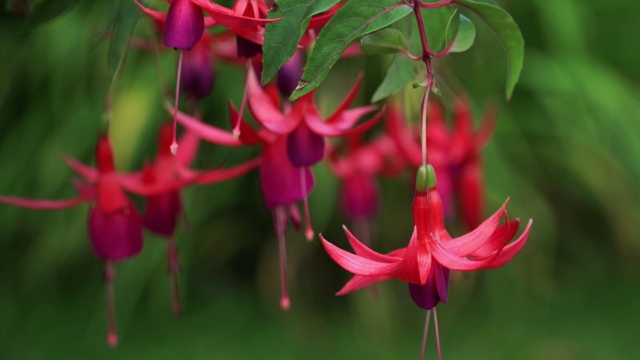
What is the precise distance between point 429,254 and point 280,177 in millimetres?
134

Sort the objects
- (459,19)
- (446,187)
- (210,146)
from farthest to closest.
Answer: (210,146) → (446,187) → (459,19)

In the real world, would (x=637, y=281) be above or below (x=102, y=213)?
below

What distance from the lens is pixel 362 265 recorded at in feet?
1.31

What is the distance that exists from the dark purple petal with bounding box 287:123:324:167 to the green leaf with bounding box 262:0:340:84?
14cm

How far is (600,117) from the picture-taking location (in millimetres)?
1854

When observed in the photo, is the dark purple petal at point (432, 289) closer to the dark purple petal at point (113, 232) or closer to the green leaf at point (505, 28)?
the green leaf at point (505, 28)

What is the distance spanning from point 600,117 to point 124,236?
1.46 m

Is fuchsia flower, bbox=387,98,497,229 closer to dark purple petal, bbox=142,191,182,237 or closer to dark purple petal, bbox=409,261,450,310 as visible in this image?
dark purple petal, bbox=142,191,182,237

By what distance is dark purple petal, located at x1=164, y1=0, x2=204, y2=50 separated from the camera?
1.36 feet

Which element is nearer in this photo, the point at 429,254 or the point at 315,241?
the point at 429,254

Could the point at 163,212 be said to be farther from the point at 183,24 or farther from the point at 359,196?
the point at 359,196

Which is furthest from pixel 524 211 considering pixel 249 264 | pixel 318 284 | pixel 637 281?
pixel 249 264

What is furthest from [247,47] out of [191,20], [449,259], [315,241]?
[315,241]

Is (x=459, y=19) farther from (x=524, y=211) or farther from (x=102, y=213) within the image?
(x=524, y=211)
